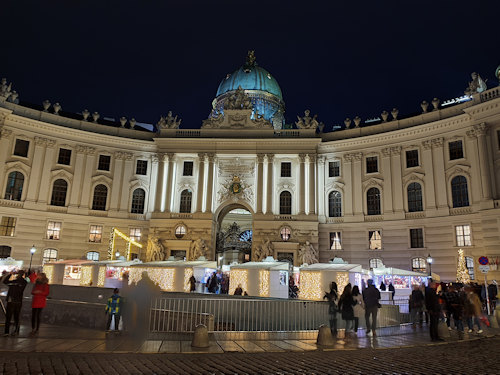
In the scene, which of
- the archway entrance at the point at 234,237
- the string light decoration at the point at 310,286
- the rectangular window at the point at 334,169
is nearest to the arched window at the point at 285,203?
the archway entrance at the point at 234,237

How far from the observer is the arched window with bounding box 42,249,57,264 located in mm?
43438

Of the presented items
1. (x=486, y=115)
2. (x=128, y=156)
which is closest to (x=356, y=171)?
(x=486, y=115)

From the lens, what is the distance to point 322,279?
2453 centimetres

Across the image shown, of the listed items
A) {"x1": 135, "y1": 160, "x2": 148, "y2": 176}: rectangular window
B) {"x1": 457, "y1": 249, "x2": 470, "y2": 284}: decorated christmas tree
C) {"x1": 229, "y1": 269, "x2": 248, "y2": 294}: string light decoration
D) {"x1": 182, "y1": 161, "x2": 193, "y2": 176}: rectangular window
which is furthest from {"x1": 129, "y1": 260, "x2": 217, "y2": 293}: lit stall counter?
{"x1": 457, "y1": 249, "x2": 470, "y2": 284}: decorated christmas tree

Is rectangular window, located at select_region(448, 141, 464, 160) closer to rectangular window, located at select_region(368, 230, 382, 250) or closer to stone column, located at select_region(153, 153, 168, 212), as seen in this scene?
rectangular window, located at select_region(368, 230, 382, 250)

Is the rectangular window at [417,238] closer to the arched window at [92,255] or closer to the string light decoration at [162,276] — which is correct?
the string light decoration at [162,276]

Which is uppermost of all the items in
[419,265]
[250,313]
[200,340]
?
[419,265]

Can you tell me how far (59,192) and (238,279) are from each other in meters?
28.8

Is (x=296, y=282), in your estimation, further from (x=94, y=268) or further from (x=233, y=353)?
(x=233, y=353)

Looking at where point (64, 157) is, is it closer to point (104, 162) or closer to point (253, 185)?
point (104, 162)

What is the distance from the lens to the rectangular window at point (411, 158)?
141ft

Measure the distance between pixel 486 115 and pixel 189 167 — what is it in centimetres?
3176

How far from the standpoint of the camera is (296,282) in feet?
109

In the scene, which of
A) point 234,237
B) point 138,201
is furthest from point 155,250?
point 234,237
